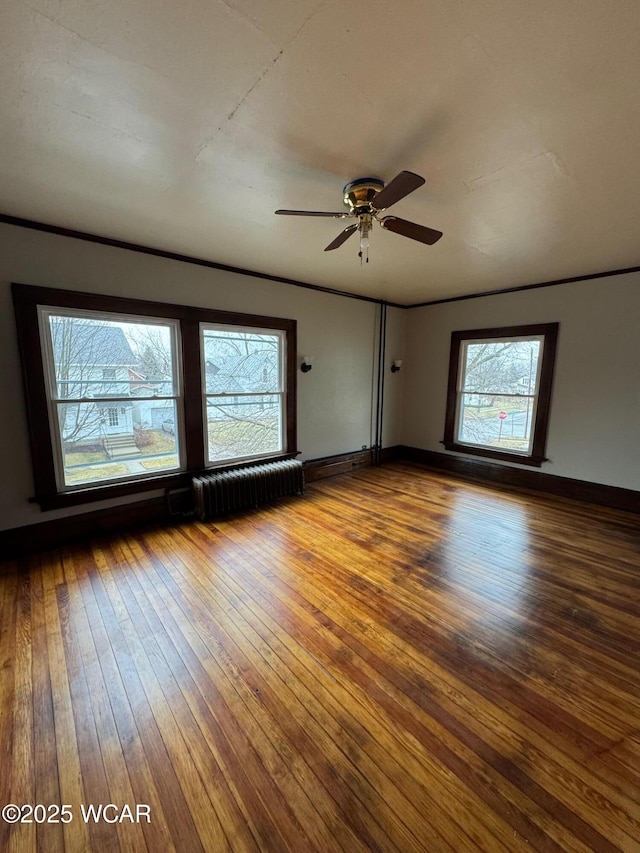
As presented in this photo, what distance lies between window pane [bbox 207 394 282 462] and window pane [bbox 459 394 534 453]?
3.07m

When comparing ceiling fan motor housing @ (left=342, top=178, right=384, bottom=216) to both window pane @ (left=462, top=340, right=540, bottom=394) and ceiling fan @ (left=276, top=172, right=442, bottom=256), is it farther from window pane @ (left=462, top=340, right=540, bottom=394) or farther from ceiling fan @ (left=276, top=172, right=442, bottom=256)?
window pane @ (left=462, top=340, right=540, bottom=394)

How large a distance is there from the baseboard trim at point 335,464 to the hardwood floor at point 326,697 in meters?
1.98

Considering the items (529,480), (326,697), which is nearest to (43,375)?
(326,697)

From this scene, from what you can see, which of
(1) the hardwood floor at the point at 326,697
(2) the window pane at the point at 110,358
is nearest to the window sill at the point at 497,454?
(1) the hardwood floor at the point at 326,697

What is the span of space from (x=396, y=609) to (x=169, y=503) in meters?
2.66

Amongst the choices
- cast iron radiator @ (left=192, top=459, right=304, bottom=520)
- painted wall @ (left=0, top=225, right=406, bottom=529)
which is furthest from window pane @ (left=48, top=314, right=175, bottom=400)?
cast iron radiator @ (left=192, top=459, right=304, bottom=520)

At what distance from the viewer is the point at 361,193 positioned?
212 cm

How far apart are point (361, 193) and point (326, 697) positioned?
2874mm

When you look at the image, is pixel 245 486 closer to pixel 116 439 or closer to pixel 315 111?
pixel 116 439

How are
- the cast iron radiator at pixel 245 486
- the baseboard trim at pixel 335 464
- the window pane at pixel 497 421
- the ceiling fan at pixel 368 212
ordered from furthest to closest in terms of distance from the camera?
the baseboard trim at pixel 335 464 < the window pane at pixel 497 421 < the cast iron radiator at pixel 245 486 < the ceiling fan at pixel 368 212

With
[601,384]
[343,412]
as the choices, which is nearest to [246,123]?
[343,412]

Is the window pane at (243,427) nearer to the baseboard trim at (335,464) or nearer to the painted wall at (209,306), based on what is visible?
the painted wall at (209,306)

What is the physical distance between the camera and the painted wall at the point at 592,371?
12.8ft

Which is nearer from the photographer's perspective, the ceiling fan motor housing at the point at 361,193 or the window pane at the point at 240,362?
the ceiling fan motor housing at the point at 361,193
